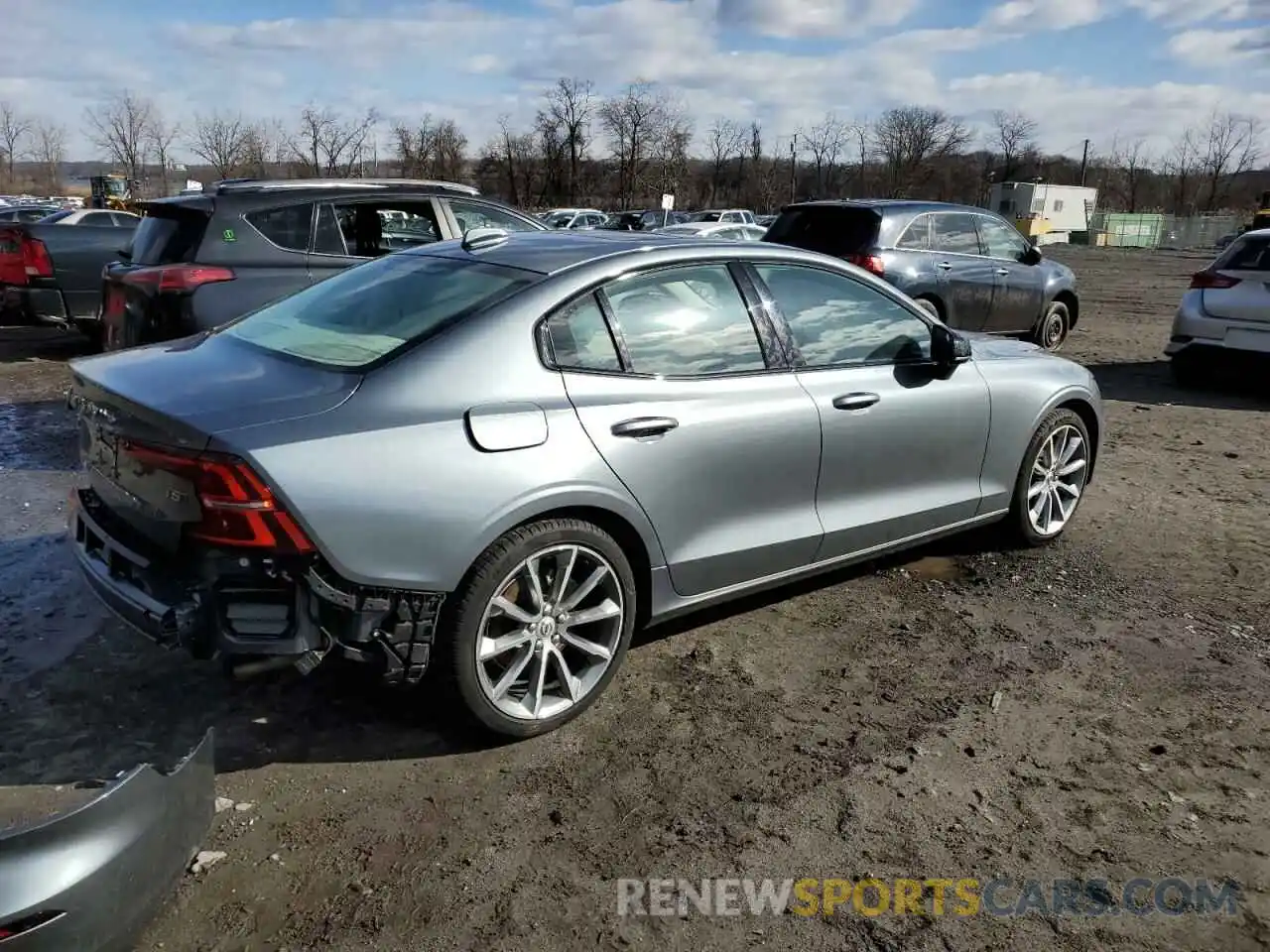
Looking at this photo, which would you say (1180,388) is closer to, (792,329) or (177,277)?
(792,329)

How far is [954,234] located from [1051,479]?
5593mm

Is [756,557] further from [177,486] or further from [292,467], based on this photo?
[177,486]

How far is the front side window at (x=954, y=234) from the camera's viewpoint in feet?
32.1

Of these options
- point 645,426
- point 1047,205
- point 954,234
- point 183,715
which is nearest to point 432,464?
point 645,426

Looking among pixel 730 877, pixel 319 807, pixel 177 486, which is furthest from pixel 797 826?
pixel 177 486

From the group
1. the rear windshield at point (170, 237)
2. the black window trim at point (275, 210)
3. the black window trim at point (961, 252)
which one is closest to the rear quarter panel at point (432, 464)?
the black window trim at point (275, 210)

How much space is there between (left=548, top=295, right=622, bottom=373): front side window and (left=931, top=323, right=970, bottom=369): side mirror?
1685 mm

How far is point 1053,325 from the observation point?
1152 centimetres

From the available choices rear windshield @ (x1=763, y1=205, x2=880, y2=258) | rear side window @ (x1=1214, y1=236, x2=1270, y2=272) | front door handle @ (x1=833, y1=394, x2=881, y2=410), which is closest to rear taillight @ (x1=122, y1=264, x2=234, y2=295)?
front door handle @ (x1=833, y1=394, x2=881, y2=410)

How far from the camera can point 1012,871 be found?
105 inches

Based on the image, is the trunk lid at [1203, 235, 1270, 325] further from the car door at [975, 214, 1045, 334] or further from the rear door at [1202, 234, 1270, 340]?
the car door at [975, 214, 1045, 334]

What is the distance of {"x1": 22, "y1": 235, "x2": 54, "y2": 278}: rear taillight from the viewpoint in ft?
Answer: 34.4

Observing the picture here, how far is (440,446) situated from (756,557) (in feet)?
4.66

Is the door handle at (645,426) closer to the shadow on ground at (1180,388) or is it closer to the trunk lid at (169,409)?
the trunk lid at (169,409)
